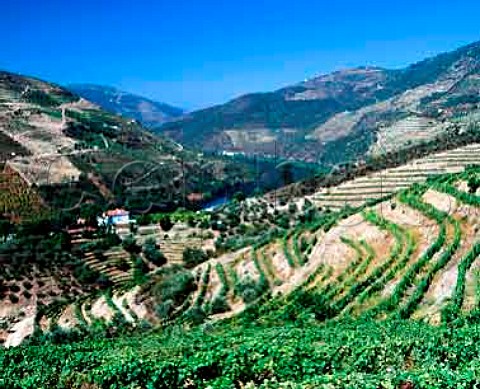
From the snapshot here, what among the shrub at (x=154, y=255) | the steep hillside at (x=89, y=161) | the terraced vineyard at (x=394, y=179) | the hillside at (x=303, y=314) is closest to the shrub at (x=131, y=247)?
the shrub at (x=154, y=255)

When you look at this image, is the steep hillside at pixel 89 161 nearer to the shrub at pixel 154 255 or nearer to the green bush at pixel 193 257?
the shrub at pixel 154 255

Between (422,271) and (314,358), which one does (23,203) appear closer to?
(422,271)

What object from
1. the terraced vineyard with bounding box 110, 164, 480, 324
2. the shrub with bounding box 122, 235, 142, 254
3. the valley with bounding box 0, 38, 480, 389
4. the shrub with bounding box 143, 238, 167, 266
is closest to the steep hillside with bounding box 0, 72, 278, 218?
the valley with bounding box 0, 38, 480, 389

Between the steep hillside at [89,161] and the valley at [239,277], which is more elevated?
the steep hillside at [89,161]

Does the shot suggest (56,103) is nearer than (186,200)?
No

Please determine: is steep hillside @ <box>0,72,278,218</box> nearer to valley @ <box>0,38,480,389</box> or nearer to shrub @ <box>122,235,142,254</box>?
valley @ <box>0,38,480,389</box>

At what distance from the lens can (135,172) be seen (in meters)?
139

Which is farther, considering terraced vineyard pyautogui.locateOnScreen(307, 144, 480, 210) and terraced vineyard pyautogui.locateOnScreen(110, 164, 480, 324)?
terraced vineyard pyautogui.locateOnScreen(307, 144, 480, 210)

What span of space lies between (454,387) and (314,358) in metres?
4.47

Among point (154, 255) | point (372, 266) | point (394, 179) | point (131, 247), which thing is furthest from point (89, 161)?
point (372, 266)

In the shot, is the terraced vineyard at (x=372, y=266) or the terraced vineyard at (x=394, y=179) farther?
the terraced vineyard at (x=394, y=179)

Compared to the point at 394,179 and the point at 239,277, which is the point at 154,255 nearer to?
the point at 239,277

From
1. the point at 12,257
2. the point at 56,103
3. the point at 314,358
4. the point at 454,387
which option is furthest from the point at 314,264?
the point at 56,103

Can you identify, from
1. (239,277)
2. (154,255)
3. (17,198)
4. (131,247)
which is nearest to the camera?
(239,277)
